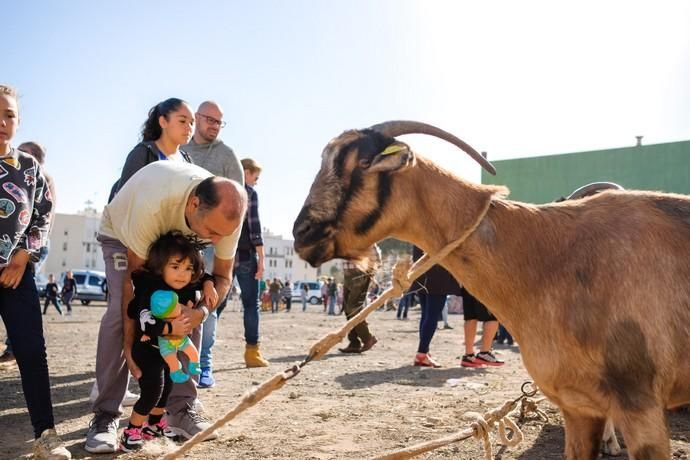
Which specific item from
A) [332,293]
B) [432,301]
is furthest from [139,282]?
[332,293]

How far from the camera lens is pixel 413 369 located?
910 centimetres

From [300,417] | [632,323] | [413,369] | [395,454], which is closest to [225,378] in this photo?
[300,417]

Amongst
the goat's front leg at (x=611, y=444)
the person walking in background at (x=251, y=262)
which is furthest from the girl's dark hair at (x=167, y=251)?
the person walking in background at (x=251, y=262)

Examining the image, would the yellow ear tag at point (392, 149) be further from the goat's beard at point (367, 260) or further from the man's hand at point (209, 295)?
the man's hand at point (209, 295)

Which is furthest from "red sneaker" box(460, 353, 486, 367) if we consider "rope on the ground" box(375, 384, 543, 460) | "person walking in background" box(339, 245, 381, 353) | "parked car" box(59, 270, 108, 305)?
"parked car" box(59, 270, 108, 305)

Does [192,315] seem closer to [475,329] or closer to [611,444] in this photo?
[611,444]

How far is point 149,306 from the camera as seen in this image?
4.28 metres

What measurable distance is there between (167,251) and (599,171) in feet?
131

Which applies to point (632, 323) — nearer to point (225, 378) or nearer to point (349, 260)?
point (349, 260)

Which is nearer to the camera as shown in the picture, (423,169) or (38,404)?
(423,169)

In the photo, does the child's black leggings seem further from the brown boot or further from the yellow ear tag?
the brown boot

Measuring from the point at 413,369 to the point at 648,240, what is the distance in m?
6.11

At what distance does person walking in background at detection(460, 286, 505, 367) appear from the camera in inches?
354

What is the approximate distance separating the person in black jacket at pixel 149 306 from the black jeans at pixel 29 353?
547 mm
